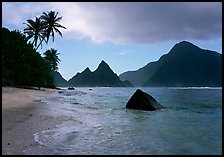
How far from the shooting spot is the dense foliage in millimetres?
37119

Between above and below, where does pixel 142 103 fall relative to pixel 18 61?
below

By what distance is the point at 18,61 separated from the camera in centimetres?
3862

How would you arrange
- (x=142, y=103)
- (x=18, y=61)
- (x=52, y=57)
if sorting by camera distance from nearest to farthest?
(x=142, y=103), (x=18, y=61), (x=52, y=57)

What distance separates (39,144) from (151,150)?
9.19 ft

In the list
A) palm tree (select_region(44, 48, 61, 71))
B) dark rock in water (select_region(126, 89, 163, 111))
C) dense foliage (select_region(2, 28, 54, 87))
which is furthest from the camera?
palm tree (select_region(44, 48, 61, 71))

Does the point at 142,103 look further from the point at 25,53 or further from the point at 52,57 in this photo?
the point at 52,57

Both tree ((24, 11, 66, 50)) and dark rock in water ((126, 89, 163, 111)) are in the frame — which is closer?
dark rock in water ((126, 89, 163, 111))

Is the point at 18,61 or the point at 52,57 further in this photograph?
the point at 52,57

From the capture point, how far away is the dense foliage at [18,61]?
37119mm

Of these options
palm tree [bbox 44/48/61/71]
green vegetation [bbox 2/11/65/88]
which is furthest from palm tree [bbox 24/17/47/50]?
palm tree [bbox 44/48/61/71]

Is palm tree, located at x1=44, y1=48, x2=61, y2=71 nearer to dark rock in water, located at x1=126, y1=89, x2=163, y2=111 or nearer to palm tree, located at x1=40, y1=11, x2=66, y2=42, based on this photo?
palm tree, located at x1=40, y1=11, x2=66, y2=42

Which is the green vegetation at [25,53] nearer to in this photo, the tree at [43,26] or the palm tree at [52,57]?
the tree at [43,26]

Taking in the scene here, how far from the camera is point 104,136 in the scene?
831 cm

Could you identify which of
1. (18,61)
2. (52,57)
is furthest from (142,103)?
(52,57)
